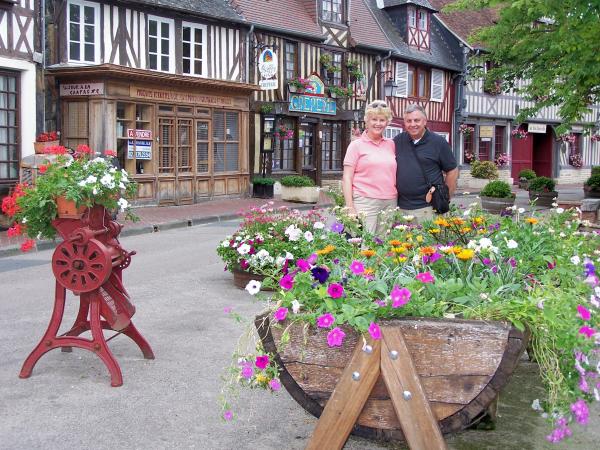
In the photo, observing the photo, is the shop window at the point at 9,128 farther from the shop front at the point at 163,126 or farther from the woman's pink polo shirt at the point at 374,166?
the woman's pink polo shirt at the point at 374,166

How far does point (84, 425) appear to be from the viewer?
399 cm

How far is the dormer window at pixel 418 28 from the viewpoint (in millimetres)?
28798

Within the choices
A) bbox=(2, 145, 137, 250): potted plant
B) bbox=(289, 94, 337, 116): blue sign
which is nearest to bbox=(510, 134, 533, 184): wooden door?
bbox=(289, 94, 337, 116): blue sign

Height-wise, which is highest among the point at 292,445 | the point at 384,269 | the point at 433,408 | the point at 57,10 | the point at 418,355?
the point at 57,10

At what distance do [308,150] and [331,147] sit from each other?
48.2 inches

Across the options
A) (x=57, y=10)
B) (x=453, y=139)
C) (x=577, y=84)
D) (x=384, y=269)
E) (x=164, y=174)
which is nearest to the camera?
(x=384, y=269)

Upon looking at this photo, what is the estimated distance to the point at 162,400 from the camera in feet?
14.4

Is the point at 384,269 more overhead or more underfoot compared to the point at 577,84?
more underfoot

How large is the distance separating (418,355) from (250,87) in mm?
17818

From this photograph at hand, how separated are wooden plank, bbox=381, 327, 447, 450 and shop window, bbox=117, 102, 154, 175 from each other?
14955mm

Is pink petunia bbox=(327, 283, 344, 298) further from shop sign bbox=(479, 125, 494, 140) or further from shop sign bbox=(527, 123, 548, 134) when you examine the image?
shop sign bbox=(527, 123, 548, 134)

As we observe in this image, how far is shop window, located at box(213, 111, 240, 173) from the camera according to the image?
2005 centimetres

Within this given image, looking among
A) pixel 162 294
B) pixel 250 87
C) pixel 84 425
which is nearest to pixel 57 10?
pixel 250 87

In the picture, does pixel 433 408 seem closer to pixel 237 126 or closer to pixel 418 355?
pixel 418 355
